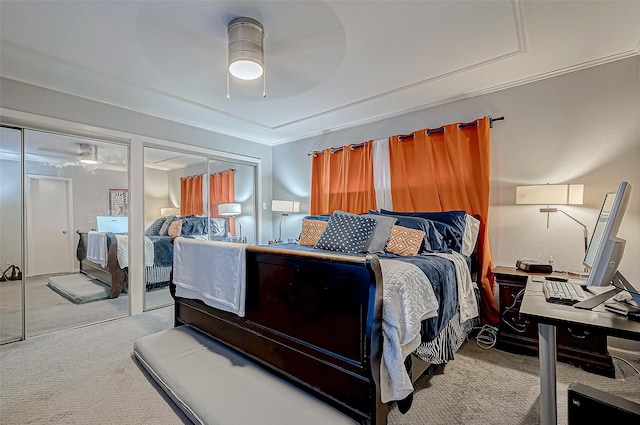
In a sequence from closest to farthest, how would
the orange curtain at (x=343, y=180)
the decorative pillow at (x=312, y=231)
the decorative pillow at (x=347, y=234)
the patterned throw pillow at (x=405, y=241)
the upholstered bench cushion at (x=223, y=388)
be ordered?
the upholstered bench cushion at (x=223, y=388) < the patterned throw pillow at (x=405, y=241) < the decorative pillow at (x=347, y=234) < the decorative pillow at (x=312, y=231) < the orange curtain at (x=343, y=180)

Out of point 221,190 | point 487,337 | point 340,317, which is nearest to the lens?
point 340,317

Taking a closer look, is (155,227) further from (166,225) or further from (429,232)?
(429,232)

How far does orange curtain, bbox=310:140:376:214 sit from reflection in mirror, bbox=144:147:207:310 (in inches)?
72.8

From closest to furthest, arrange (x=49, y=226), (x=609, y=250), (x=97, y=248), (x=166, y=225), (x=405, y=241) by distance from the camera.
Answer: (x=609, y=250)
(x=405, y=241)
(x=49, y=226)
(x=97, y=248)
(x=166, y=225)

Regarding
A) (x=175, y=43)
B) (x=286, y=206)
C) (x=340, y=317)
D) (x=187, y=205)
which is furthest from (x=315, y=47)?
(x=187, y=205)

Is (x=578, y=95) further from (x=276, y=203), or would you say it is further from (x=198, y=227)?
(x=198, y=227)

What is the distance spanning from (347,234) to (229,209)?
8.17 feet

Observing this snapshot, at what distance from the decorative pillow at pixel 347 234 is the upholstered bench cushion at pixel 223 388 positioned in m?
1.23

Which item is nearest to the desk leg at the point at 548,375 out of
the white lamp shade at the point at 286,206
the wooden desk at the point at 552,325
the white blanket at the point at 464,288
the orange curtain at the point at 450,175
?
the wooden desk at the point at 552,325

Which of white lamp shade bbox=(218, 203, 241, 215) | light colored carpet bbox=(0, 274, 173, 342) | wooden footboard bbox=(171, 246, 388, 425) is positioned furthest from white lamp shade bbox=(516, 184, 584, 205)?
light colored carpet bbox=(0, 274, 173, 342)

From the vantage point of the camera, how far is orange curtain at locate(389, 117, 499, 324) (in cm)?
296

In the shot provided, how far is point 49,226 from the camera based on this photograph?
2.98 metres

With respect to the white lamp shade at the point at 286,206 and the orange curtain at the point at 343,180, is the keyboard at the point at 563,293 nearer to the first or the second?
the orange curtain at the point at 343,180

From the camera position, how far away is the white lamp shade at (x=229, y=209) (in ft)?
14.7
